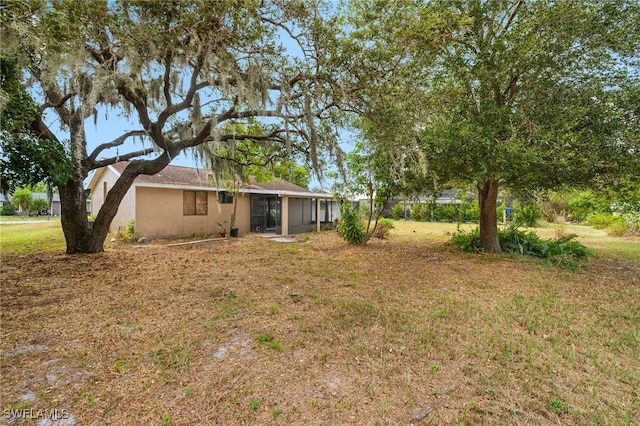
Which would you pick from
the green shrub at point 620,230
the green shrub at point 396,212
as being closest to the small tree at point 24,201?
the green shrub at point 396,212

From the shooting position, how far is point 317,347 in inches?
128

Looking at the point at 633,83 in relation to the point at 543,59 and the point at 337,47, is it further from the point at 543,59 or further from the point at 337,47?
the point at 337,47

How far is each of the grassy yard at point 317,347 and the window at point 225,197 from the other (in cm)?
780

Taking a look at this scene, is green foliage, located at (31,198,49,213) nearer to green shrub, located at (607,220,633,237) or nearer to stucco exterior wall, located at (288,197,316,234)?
stucco exterior wall, located at (288,197,316,234)

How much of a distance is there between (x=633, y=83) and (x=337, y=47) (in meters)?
5.72

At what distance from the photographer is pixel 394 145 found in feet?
20.8

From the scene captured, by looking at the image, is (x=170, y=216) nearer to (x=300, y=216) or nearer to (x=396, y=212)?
(x=300, y=216)

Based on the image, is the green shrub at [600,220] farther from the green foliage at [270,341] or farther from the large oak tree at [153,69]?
the green foliage at [270,341]

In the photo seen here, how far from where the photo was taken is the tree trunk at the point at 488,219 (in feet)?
28.4

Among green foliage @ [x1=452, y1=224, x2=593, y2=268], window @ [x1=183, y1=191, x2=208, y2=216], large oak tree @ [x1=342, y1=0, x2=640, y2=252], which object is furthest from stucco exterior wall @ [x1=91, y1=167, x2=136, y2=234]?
green foliage @ [x1=452, y1=224, x2=593, y2=268]

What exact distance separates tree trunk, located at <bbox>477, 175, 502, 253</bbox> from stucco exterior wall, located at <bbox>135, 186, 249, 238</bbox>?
8.78 metres

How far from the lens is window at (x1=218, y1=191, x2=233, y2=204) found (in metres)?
14.0

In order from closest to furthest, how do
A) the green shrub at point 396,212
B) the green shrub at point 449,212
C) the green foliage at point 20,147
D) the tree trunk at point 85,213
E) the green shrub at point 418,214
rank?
the green foliage at point 20,147 < the tree trunk at point 85,213 < the green shrub at point 449,212 < the green shrub at point 418,214 < the green shrub at point 396,212

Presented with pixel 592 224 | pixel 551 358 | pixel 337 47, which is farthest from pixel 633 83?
pixel 592 224
